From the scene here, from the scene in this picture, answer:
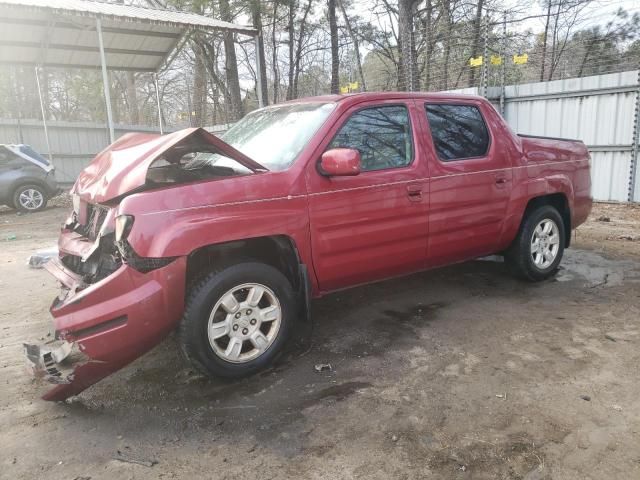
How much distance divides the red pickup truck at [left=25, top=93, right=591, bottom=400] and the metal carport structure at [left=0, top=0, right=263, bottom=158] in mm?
7145

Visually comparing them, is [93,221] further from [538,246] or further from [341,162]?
[538,246]

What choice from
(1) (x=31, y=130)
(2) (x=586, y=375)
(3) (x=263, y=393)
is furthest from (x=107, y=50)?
(2) (x=586, y=375)

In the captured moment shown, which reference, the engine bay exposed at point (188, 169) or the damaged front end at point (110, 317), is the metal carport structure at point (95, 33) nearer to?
the engine bay exposed at point (188, 169)

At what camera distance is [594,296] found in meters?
4.65

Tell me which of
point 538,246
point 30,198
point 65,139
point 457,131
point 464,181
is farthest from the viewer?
point 65,139

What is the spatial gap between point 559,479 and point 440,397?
0.82 meters

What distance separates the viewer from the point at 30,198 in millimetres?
11750

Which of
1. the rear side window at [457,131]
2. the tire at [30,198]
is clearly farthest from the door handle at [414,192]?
the tire at [30,198]

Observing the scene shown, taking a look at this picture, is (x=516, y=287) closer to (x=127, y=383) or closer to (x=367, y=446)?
(x=367, y=446)

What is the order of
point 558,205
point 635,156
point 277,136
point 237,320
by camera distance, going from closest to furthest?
point 237,320
point 277,136
point 558,205
point 635,156

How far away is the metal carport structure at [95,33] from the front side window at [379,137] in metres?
7.92

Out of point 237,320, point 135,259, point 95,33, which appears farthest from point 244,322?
point 95,33

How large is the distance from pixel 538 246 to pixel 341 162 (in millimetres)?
2734

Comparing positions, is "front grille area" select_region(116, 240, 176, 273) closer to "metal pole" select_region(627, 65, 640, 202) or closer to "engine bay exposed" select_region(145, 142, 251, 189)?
"engine bay exposed" select_region(145, 142, 251, 189)
